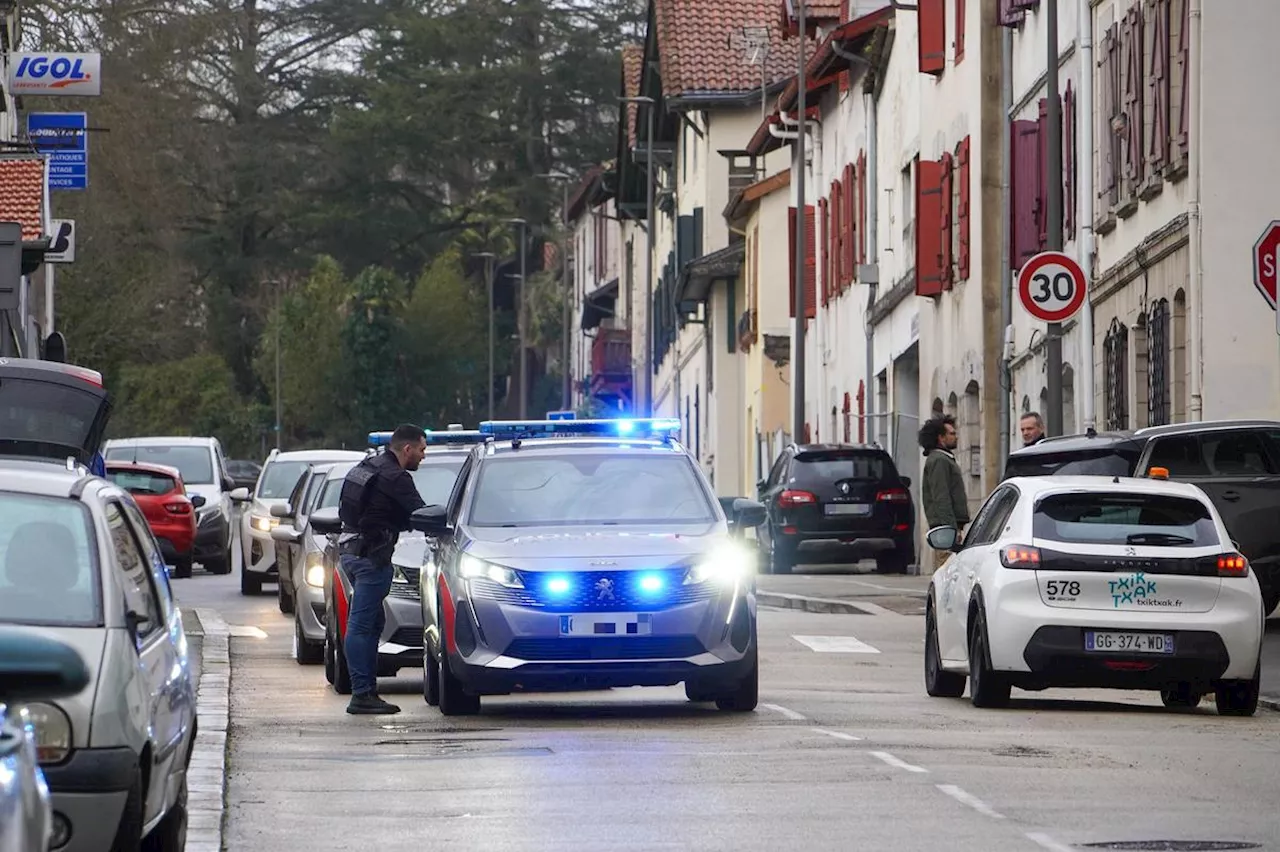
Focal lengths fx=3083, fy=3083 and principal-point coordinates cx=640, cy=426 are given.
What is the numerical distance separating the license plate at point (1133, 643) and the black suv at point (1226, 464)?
20.0ft

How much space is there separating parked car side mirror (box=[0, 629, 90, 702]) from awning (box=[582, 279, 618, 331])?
295 ft

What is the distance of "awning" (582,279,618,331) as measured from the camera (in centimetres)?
9929

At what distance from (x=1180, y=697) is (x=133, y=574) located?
996cm

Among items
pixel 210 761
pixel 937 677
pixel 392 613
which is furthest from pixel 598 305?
pixel 210 761

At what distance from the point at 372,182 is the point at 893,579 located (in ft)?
211

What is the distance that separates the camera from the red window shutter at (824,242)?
55.2m

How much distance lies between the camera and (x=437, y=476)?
23.5m

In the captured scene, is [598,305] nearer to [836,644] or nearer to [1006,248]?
[1006,248]

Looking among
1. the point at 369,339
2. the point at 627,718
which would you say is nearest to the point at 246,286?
the point at 369,339

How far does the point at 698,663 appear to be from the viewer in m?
16.9

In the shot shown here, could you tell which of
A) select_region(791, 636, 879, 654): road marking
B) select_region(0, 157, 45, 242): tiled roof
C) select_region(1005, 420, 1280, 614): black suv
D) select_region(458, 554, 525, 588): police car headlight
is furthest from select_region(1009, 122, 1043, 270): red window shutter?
select_region(0, 157, 45, 242): tiled roof

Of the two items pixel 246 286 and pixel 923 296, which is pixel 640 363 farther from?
pixel 923 296

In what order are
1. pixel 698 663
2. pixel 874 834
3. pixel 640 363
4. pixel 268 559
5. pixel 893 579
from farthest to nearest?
pixel 640 363, pixel 893 579, pixel 268 559, pixel 698 663, pixel 874 834

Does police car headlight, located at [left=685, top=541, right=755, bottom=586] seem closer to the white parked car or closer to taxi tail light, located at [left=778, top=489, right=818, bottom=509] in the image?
the white parked car
